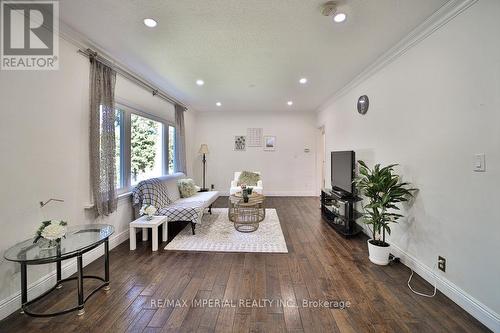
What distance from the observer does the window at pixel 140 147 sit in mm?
3246

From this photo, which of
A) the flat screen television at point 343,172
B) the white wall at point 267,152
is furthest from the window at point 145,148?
the flat screen television at point 343,172

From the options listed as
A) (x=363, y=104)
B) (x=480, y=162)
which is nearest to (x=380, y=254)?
(x=480, y=162)

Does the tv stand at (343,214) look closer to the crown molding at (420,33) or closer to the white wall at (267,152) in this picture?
the crown molding at (420,33)

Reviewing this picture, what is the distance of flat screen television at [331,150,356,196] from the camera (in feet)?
11.5

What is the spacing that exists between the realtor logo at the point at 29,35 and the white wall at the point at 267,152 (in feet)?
15.1

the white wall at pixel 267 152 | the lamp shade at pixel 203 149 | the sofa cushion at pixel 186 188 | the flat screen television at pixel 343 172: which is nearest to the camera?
the flat screen television at pixel 343 172

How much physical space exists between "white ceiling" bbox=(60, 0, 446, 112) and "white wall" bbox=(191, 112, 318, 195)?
8.82ft

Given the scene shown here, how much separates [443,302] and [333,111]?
3939mm

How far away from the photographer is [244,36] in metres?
2.31

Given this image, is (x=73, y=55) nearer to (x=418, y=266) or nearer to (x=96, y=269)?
(x=96, y=269)

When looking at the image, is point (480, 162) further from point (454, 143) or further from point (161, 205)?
point (161, 205)

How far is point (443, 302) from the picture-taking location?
6.03ft

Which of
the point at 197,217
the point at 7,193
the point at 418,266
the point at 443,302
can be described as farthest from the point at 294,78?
the point at 7,193

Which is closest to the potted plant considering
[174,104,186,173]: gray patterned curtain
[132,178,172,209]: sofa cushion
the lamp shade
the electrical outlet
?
the electrical outlet
